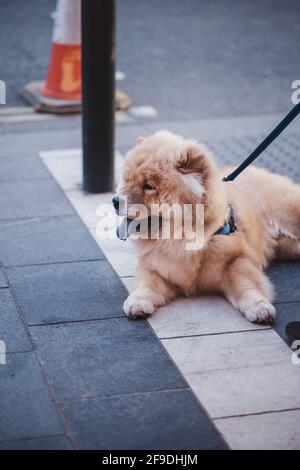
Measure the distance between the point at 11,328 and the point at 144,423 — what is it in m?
1.14

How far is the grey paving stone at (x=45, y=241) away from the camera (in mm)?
5203

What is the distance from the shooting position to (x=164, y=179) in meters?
4.24

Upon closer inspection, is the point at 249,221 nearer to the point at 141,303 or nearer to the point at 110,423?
the point at 141,303

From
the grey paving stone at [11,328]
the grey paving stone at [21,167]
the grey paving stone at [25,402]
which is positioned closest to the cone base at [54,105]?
the grey paving stone at [21,167]

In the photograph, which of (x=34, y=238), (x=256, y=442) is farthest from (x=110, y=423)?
(x=34, y=238)

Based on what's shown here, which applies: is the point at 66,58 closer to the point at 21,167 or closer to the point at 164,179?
the point at 21,167

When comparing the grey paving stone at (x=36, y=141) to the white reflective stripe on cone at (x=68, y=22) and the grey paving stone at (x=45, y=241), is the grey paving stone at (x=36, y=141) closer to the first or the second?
the white reflective stripe on cone at (x=68, y=22)

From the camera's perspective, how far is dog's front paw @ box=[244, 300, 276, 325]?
433cm

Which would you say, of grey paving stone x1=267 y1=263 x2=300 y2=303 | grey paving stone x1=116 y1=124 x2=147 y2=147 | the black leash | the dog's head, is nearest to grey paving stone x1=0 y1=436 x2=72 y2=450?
the dog's head

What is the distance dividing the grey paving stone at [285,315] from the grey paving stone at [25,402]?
1.38m

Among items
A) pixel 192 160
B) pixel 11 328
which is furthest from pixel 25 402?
pixel 192 160

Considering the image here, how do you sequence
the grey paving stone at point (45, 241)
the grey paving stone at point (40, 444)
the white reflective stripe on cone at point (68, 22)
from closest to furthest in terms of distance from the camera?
1. the grey paving stone at point (40, 444)
2. the grey paving stone at point (45, 241)
3. the white reflective stripe on cone at point (68, 22)

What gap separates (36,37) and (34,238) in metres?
6.16

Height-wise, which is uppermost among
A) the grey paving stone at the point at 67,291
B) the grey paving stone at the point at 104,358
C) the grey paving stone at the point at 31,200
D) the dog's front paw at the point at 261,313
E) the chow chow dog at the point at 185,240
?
the chow chow dog at the point at 185,240
